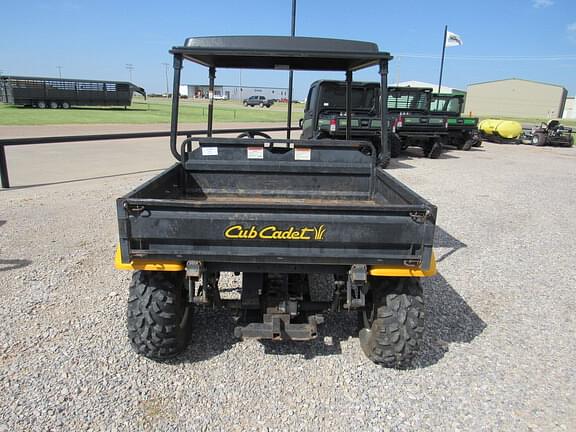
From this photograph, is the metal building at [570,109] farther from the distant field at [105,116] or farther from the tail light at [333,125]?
the tail light at [333,125]

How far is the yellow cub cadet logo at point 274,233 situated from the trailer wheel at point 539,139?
70.5ft

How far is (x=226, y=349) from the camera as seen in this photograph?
10.0 ft

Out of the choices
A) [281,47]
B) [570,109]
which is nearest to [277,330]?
[281,47]

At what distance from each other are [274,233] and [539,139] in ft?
71.1

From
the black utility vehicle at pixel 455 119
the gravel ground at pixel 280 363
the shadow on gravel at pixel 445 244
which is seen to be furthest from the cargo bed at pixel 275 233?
the black utility vehicle at pixel 455 119

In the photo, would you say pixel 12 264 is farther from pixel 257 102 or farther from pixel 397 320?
pixel 257 102

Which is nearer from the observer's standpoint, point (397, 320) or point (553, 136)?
point (397, 320)

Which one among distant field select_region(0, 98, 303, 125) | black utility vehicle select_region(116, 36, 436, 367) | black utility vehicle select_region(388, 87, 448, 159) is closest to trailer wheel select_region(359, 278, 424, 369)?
black utility vehicle select_region(116, 36, 436, 367)

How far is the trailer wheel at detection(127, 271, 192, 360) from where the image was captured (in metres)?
2.66

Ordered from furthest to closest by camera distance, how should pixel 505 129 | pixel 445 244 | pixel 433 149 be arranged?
pixel 505 129 < pixel 433 149 < pixel 445 244

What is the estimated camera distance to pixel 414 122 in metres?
12.6

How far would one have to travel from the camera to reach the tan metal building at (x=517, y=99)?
214 ft

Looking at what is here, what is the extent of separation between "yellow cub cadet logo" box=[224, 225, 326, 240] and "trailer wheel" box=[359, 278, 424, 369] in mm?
666

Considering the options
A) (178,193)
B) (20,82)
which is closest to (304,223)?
(178,193)
